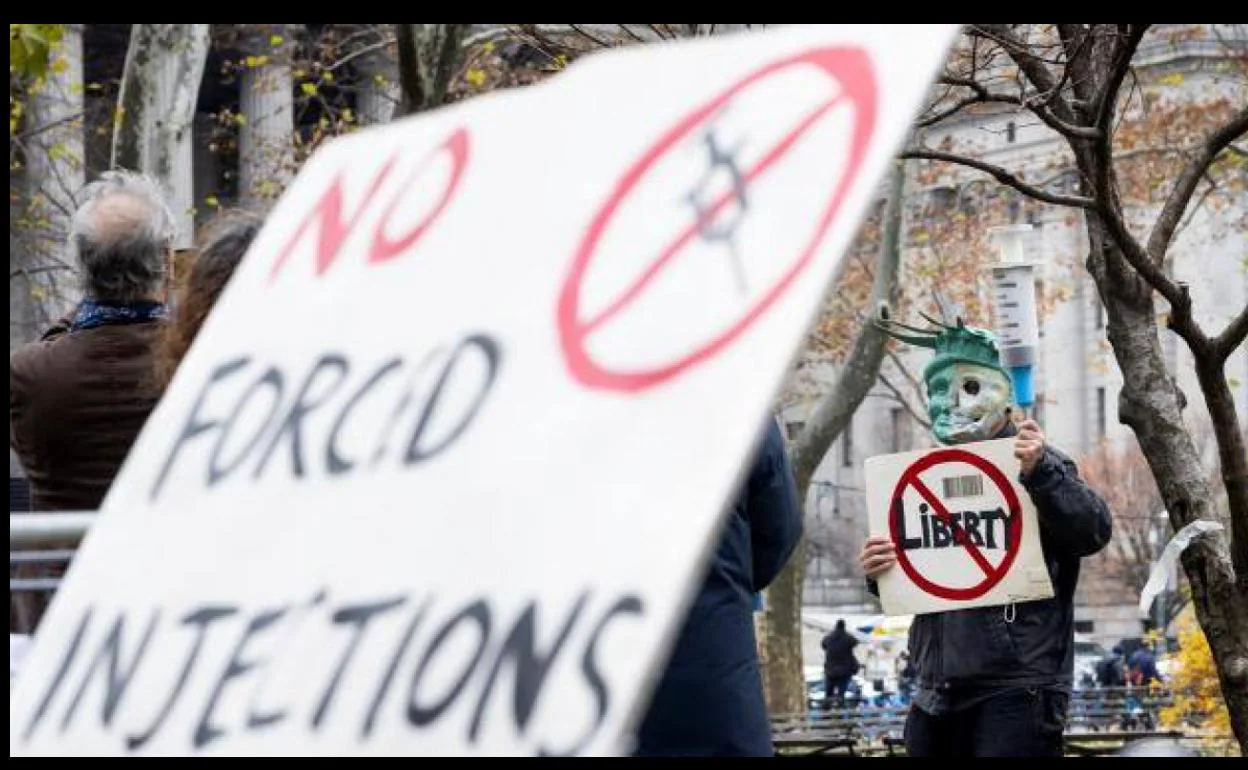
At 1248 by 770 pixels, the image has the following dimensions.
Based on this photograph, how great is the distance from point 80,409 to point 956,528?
2.91m

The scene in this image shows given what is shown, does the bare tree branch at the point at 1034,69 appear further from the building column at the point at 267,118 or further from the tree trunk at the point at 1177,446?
the building column at the point at 267,118

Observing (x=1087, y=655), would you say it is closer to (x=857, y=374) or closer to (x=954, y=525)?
(x=857, y=374)

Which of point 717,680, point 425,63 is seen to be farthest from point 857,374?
point 717,680

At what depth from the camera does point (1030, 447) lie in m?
6.53

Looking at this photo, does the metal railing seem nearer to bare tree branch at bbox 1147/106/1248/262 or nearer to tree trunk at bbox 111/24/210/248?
bare tree branch at bbox 1147/106/1248/262

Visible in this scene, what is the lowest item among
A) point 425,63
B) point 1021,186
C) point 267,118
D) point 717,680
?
point 717,680

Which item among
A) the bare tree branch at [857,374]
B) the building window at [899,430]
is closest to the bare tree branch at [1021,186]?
the bare tree branch at [857,374]

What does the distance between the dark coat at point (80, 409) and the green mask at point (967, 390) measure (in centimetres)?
277

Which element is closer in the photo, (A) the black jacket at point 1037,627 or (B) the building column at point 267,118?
(A) the black jacket at point 1037,627

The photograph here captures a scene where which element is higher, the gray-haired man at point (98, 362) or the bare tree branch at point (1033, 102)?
the bare tree branch at point (1033, 102)

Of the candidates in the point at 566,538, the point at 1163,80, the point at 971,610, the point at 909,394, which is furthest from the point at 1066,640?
the point at 909,394

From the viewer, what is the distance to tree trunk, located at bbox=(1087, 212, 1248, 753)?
27.4 ft

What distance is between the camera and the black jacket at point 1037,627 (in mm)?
6508

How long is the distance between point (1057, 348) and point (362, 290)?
68.5 meters
